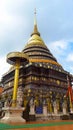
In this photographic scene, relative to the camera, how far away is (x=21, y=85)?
4181 centimetres

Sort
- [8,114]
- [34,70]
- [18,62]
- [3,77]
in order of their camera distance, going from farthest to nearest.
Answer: [3,77] → [34,70] → [18,62] → [8,114]

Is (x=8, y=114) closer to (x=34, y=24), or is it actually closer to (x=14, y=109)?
(x=14, y=109)

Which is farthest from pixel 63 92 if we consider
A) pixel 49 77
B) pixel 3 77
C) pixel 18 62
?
pixel 18 62

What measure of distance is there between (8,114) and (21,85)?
22000mm

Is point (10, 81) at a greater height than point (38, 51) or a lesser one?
lesser

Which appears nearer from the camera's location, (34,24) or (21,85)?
(21,85)

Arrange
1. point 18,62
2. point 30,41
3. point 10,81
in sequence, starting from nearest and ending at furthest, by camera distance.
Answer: point 18,62
point 10,81
point 30,41

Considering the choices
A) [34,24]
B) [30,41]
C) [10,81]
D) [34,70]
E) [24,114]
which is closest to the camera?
[24,114]

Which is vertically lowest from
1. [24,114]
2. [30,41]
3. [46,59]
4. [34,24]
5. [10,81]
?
[24,114]

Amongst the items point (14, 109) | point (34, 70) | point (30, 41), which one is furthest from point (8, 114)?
point (30, 41)

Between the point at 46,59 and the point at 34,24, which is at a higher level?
the point at 34,24

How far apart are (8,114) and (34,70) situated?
23.7 meters

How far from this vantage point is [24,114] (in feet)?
70.1

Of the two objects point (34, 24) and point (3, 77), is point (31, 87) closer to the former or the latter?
point (3, 77)
